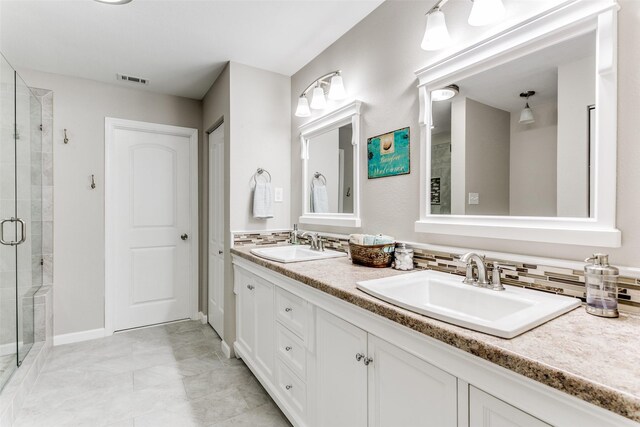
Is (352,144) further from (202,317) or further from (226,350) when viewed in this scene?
(202,317)

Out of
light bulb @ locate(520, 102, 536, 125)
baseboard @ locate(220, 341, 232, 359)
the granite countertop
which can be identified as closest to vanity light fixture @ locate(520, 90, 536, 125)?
light bulb @ locate(520, 102, 536, 125)

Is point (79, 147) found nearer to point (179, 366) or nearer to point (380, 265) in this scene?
point (179, 366)

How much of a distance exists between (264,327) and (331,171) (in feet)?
3.81

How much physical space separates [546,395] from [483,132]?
1.02 m

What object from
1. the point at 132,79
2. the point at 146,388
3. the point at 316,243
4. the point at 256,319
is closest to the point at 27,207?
the point at 132,79

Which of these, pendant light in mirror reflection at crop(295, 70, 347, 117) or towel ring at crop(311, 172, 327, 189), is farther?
towel ring at crop(311, 172, 327, 189)

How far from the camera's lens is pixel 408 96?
1.65 m

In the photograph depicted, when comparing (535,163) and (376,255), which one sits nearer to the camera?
(535,163)

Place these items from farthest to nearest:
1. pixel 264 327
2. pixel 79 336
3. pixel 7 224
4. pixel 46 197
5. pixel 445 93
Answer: pixel 79 336 < pixel 46 197 < pixel 7 224 < pixel 264 327 < pixel 445 93

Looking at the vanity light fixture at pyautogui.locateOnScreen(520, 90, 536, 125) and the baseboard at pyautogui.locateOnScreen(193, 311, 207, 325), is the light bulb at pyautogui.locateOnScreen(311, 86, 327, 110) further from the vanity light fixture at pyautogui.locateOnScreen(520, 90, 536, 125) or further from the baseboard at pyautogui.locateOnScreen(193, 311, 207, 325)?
the baseboard at pyautogui.locateOnScreen(193, 311, 207, 325)

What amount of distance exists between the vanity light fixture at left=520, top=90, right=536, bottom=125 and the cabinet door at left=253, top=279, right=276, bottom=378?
146 centimetres

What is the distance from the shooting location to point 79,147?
2840 millimetres

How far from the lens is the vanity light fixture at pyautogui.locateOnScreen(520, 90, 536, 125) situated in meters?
1.16

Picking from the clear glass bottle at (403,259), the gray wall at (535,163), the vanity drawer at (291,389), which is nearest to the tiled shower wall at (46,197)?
the vanity drawer at (291,389)
